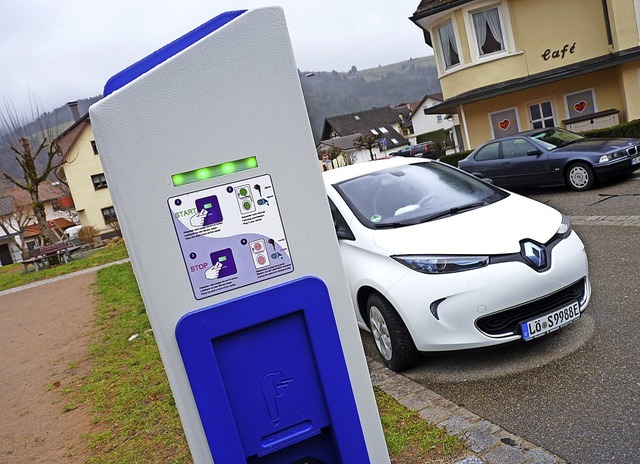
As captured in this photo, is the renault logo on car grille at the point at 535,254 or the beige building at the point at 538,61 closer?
the renault logo on car grille at the point at 535,254

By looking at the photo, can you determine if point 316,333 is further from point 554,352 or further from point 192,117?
point 554,352

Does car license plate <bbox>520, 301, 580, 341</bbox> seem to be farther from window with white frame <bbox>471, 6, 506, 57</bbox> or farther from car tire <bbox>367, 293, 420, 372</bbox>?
window with white frame <bbox>471, 6, 506, 57</bbox>

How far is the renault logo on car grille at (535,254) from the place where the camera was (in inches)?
150

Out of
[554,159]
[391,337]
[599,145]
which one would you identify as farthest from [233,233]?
[599,145]

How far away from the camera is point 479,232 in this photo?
4.06 meters

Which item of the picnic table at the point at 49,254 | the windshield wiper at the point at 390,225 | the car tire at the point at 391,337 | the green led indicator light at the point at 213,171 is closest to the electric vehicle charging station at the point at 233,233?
the green led indicator light at the point at 213,171

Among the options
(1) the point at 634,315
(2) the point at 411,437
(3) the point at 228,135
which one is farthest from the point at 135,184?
(1) the point at 634,315

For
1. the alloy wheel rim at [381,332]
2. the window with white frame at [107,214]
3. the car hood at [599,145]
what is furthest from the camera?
the window with white frame at [107,214]

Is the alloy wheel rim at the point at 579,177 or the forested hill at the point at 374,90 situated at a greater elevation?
the forested hill at the point at 374,90

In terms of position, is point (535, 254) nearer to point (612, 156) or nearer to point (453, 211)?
point (453, 211)

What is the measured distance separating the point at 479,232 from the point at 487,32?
17047 millimetres

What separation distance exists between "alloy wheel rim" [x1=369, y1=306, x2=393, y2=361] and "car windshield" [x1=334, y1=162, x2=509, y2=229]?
732 millimetres

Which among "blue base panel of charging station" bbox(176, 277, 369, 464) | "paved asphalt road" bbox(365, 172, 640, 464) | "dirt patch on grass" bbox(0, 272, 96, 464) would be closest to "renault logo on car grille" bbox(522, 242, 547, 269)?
"paved asphalt road" bbox(365, 172, 640, 464)

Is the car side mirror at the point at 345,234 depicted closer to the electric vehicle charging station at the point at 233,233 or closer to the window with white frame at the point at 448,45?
the electric vehicle charging station at the point at 233,233
